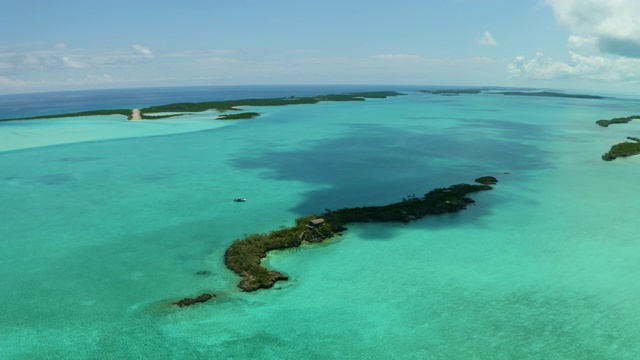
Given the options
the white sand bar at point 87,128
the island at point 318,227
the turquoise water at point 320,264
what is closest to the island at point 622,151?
the turquoise water at point 320,264

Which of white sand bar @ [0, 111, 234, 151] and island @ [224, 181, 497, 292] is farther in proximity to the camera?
white sand bar @ [0, 111, 234, 151]

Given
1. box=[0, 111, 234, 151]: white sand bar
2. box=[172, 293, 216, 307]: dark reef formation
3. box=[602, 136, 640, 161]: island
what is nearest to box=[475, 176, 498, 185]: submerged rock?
box=[602, 136, 640, 161]: island

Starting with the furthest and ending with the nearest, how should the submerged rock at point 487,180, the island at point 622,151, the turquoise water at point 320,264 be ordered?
the island at point 622,151 → the submerged rock at point 487,180 → the turquoise water at point 320,264

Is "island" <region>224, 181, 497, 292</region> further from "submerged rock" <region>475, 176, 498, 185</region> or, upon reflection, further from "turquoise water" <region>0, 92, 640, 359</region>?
"submerged rock" <region>475, 176, 498, 185</region>

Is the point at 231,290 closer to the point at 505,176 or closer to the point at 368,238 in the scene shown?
the point at 368,238

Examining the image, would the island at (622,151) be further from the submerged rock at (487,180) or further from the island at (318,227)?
the island at (318,227)

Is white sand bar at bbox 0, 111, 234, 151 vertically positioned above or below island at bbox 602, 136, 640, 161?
above

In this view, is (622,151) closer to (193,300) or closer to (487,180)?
(487,180)

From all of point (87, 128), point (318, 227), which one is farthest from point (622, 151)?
point (87, 128)
